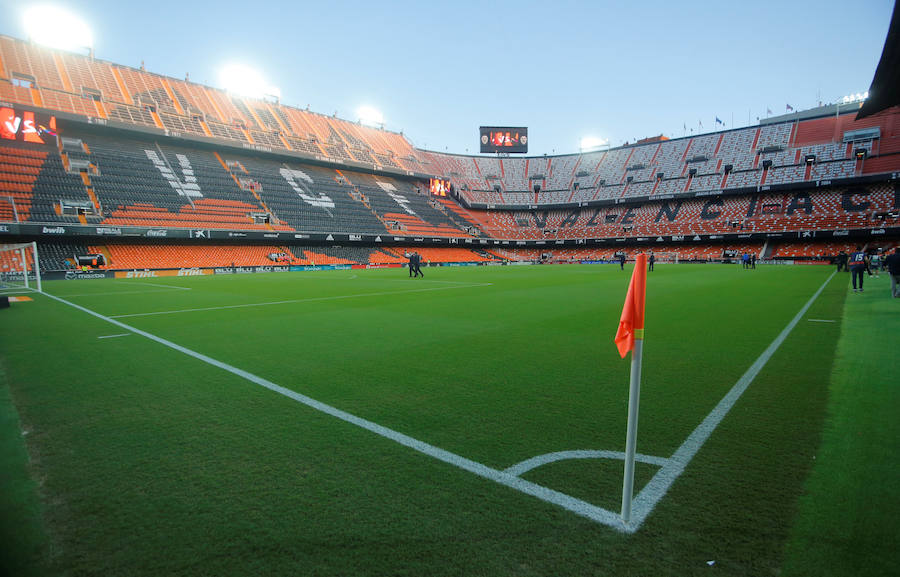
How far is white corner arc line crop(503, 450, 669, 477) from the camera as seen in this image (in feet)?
9.06

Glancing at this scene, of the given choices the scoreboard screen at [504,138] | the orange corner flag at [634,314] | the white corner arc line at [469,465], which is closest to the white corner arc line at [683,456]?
the white corner arc line at [469,465]

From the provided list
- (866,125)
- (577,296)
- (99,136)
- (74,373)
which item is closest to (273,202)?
(99,136)

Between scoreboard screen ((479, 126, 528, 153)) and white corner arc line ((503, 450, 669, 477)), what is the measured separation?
72.7m

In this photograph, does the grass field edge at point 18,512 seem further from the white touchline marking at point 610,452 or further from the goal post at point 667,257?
the goal post at point 667,257

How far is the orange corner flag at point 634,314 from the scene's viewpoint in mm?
2125

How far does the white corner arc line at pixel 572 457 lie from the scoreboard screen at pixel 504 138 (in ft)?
239

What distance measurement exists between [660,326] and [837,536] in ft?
20.7

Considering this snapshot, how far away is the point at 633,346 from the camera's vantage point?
7.27 feet

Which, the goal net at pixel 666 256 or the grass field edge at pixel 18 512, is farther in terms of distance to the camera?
the goal net at pixel 666 256

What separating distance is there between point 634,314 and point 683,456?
1.35 metres

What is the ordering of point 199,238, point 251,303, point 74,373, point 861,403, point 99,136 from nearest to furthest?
1. point 861,403
2. point 74,373
3. point 251,303
4. point 199,238
5. point 99,136

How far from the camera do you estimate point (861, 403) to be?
3865 millimetres

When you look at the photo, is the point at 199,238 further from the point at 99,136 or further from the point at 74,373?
the point at 74,373

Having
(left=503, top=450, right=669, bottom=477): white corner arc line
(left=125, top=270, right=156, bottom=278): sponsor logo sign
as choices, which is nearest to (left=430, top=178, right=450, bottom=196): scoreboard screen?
(left=125, top=270, right=156, bottom=278): sponsor logo sign
